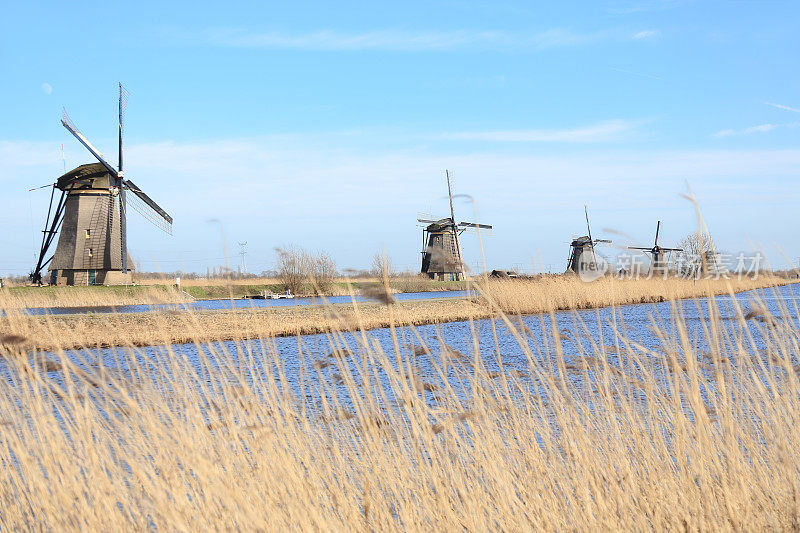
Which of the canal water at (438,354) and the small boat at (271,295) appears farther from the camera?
the small boat at (271,295)

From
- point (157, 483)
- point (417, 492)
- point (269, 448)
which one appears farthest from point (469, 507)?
point (157, 483)

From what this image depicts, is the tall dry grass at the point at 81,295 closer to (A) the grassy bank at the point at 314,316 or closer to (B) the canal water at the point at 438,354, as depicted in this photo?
(A) the grassy bank at the point at 314,316

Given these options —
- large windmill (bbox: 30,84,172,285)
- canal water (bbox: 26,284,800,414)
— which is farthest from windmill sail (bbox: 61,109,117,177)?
canal water (bbox: 26,284,800,414)

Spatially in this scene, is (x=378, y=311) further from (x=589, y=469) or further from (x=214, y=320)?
(x=589, y=469)

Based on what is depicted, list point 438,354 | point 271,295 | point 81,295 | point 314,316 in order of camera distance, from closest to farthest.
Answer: point 438,354 → point 314,316 → point 81,295 → point 271,295

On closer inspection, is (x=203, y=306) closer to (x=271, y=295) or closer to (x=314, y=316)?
(x=314, y=316)

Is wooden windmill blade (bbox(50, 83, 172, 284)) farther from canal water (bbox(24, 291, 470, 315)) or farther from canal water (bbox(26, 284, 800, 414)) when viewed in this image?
canal water (bbox(26, 284, 800, 414))

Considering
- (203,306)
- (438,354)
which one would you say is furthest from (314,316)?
(438,354)

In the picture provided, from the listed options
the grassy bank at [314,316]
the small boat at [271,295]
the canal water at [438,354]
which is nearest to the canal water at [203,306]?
the canal water at [438,354]

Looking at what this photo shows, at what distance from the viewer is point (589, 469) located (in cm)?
261

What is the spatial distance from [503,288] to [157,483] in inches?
630

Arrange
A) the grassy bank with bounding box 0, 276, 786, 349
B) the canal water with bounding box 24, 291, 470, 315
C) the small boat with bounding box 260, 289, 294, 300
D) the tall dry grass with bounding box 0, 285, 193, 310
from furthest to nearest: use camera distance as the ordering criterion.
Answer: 1. the small boat with bounding box 260, 289, 294, 300
2. the tall dry grass with bounding box 0, 285, 193, 310
3. the grassy bank with bounding box 0, 276, 786, 349
4. the canal water with bounding box 24, 291, 470, 315

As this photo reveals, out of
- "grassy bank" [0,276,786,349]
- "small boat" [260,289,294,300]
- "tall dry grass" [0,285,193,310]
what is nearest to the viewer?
"grassy bank" [0,276,786,349]

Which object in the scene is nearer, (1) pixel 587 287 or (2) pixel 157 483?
(2) pixel 157 483
